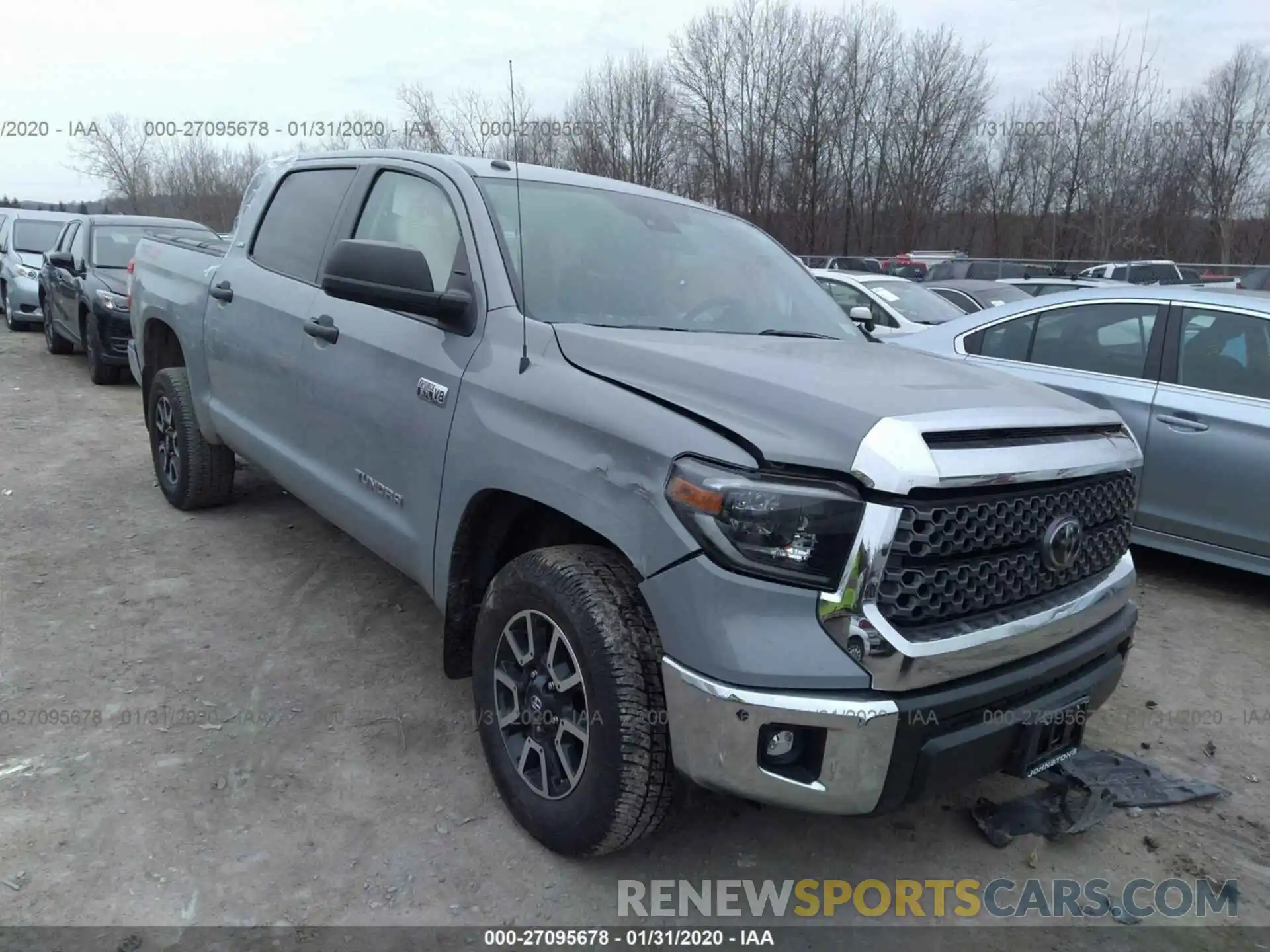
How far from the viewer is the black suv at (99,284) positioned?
9633 millimetres

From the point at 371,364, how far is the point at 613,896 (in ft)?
6.47

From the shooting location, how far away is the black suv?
31.6 ft

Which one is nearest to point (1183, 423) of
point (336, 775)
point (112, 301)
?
point (336, 775)

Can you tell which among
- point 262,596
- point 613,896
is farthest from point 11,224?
point 613,896

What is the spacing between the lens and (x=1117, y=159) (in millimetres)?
31781

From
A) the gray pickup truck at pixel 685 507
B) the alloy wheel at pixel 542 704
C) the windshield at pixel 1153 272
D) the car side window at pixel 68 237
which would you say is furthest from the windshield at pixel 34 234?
the windshield at pixel 1153 272

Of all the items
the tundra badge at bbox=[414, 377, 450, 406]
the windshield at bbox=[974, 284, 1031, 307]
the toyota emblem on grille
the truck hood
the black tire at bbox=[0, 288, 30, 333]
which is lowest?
the black tire at bbox=[0, 288, 30, 333]

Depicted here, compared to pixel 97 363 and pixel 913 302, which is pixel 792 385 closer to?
pixel 913 302

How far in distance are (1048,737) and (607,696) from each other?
1.17 m

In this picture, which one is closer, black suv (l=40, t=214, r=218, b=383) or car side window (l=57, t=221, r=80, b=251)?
black suv (l=40, t=214, r=218, b=383)

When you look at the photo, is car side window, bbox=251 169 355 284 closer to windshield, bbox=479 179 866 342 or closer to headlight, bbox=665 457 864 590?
windshield, bbox=479 179 866 342

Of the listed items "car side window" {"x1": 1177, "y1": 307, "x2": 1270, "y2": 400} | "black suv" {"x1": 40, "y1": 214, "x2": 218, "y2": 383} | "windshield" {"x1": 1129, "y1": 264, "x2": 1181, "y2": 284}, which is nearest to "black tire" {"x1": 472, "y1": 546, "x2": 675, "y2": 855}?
"car side window" {"x1": 1177, "y1": 307, "x2": 1270, "y2": 400}

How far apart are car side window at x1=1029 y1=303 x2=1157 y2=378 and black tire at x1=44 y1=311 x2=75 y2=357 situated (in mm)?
11700

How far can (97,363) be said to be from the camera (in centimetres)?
989
